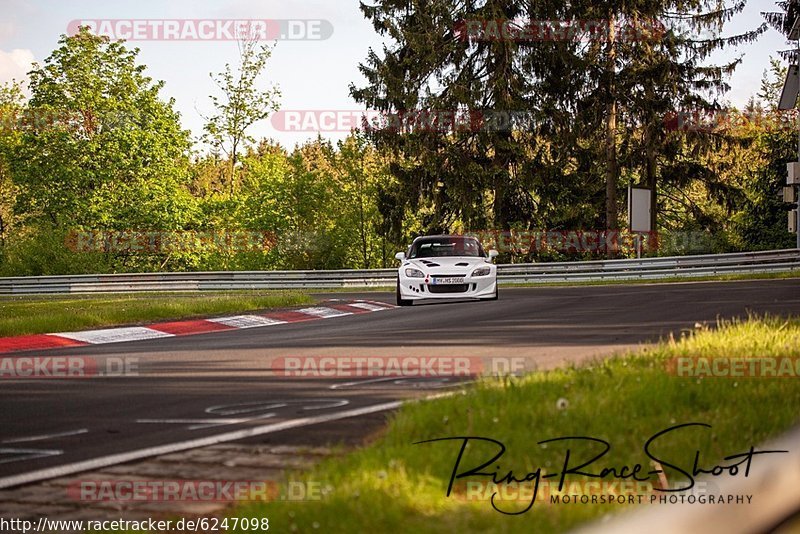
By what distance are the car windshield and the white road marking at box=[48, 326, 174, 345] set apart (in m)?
6.44

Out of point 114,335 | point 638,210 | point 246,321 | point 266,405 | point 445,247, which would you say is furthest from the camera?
point 638,210

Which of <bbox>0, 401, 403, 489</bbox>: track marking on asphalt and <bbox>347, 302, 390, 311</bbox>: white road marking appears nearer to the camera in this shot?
<bbox>0, 401, 403, 489</bbox>: track marking on asphalt

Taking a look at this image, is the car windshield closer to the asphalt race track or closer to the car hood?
the car hood

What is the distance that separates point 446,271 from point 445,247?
A: 1.45m

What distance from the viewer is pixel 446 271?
21578 millimetres

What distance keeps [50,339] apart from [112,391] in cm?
791

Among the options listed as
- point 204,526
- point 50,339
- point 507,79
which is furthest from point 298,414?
point 507,79

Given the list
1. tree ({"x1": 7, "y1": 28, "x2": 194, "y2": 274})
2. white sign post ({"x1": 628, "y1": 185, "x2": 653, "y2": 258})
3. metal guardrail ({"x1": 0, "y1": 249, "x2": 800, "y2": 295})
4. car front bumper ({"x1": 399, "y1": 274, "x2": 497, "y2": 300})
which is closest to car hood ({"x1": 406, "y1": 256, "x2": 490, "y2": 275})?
car front bumper ({"x1": 399, "y1": 274, "x2": 497, "y2": 300})

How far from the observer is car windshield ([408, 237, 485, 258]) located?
22.7 metres

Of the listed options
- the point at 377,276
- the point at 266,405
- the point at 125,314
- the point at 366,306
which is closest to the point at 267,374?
the point at 266,405

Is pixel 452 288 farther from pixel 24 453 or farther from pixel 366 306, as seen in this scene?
pixel 24 453

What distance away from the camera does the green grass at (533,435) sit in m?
4.64

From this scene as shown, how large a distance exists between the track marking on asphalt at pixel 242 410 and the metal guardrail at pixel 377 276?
26944 mm

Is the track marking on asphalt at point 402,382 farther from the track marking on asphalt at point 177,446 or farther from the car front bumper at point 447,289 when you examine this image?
the car front bumper at point 447,289
